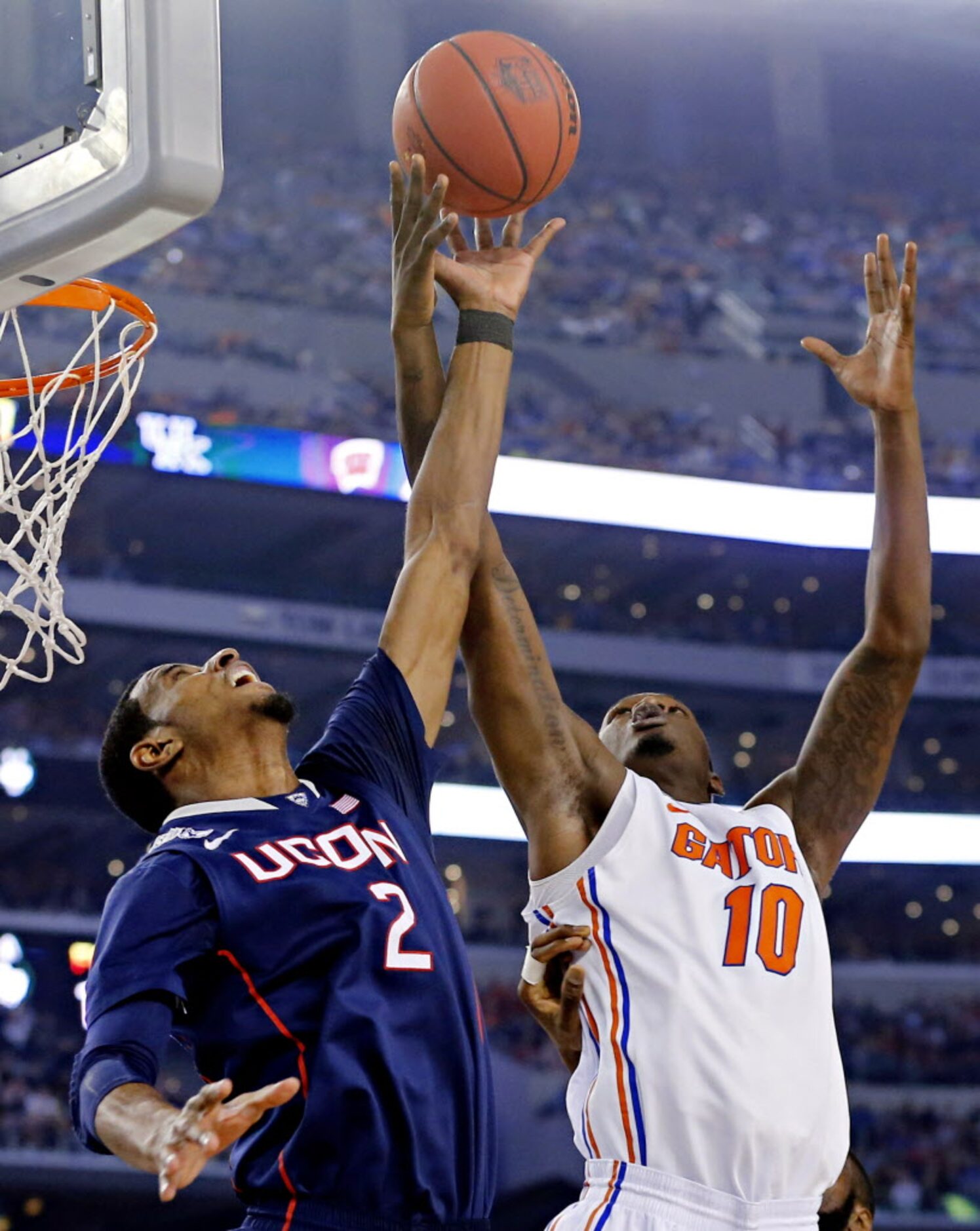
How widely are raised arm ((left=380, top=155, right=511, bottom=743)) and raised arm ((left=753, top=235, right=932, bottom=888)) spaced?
2.99 ft

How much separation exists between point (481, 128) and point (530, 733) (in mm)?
1358

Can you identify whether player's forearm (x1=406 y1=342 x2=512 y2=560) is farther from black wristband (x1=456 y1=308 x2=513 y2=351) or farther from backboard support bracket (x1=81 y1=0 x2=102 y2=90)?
backboard support bracket (x1=81 y1=0 x2=102 y2=90)

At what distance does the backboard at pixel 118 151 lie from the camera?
243 centimetres

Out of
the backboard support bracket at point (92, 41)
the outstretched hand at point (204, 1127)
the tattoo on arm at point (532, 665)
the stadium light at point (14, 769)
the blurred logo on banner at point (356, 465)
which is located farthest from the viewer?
the blurred logo on banner at point (356, 465)

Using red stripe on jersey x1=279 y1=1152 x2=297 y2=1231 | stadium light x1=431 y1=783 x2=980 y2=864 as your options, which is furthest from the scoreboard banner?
red stripe on jersey x1=279 y1=1152 x2=297 y2=1231

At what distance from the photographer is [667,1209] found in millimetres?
2998

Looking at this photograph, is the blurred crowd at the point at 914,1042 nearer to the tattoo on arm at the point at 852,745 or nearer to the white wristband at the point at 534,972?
the tattoo on arm at the point at 852,745

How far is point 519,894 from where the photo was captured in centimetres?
2116

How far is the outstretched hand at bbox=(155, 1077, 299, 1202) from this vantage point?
191 centimetres

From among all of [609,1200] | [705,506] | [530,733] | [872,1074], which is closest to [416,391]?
[530,733]

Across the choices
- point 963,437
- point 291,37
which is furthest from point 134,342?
point 291,37

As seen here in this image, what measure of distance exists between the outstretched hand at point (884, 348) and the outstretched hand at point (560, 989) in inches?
59.4

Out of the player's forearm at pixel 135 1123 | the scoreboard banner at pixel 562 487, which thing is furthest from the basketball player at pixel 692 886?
the scoreboard banner at pixel 562 487

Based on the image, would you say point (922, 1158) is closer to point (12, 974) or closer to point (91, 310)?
point (12, 974)
